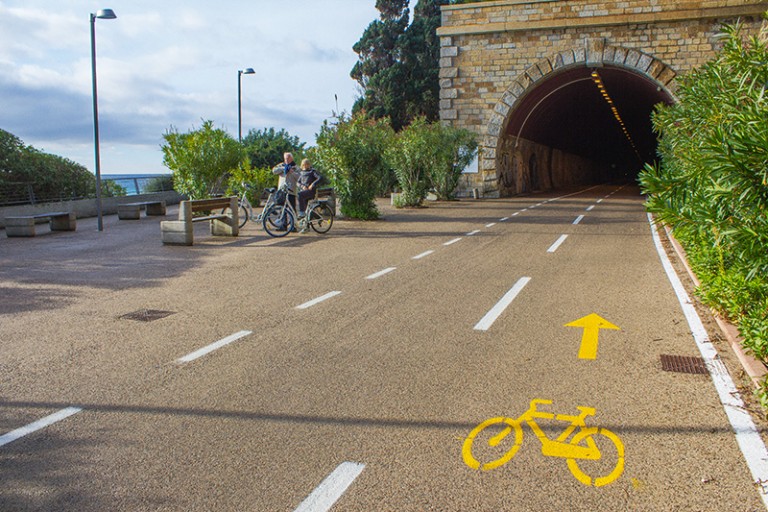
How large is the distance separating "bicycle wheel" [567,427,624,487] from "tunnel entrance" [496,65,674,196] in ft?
95.6

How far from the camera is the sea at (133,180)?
1114 inches

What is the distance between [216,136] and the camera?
19594 mm

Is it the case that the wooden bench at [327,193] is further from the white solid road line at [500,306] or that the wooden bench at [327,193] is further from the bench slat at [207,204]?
the white solid road line at [500,306]

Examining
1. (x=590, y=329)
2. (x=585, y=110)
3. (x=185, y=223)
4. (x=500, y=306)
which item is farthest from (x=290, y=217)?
(x=585, y=110)

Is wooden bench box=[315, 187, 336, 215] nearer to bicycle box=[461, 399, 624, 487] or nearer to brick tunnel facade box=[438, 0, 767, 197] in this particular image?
brick tunnel facade box=[438, 0, 767, 197]

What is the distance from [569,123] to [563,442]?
4689 cm

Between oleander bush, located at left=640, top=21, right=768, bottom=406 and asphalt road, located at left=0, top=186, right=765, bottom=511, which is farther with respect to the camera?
oleander bush, located at left=640, top=21, right=768, bottom=406

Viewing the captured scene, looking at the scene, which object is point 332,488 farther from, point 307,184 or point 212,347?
point 307,184

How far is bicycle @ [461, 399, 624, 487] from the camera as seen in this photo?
3555 mm

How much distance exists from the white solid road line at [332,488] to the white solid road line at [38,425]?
1.95 meters

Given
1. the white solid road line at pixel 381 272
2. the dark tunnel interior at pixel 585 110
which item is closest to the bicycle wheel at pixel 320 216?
the white solid road line at pixel 381 272

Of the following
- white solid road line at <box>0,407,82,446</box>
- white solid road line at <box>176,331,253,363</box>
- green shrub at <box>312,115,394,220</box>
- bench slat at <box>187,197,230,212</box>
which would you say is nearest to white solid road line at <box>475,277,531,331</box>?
white solid road line at <box>176,331,253,363</box>

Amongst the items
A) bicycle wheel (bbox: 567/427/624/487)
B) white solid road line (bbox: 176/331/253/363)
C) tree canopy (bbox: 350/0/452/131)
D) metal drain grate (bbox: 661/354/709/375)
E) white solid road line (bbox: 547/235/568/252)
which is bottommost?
bicycle wheel (bbox: 567/427/624/487)

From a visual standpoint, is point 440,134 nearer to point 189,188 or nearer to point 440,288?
point 189,188
